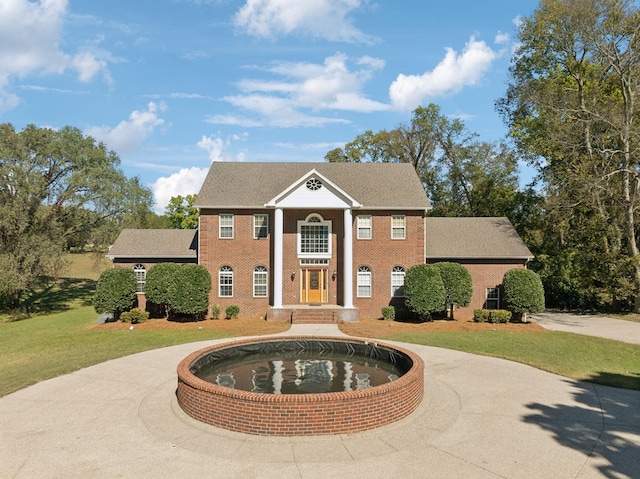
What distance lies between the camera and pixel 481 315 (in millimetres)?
24250

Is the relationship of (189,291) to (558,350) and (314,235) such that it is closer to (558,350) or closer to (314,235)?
(314,235)

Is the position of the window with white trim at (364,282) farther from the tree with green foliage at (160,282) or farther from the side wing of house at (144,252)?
the tree with green foliage at (160,282)

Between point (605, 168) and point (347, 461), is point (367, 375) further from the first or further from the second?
point (605, 168)

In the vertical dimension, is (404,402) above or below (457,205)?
below

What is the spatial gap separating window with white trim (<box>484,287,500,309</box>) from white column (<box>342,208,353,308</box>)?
9041 mm

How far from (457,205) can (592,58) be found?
1844cm

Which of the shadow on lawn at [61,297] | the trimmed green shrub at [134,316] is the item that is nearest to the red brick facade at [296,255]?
the trimmed green shrub at [134,316]

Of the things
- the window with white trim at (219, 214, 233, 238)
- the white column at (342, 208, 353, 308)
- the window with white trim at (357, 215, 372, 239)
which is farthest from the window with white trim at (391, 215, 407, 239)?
the window with white trim at (219, 214, 233, 238)

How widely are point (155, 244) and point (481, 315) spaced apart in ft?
70.5

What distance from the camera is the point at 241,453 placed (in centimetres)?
810

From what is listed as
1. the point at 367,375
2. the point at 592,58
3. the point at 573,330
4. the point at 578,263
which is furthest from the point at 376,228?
the point at 592,58

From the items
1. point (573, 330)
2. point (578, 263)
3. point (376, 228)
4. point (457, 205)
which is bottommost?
point (573, 330)

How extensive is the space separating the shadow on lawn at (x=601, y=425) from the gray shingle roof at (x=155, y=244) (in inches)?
889

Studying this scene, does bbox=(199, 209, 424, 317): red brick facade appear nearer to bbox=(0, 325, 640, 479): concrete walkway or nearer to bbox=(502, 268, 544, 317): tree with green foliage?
bbox=(502, 268, 544, 317): tree with green foliage
